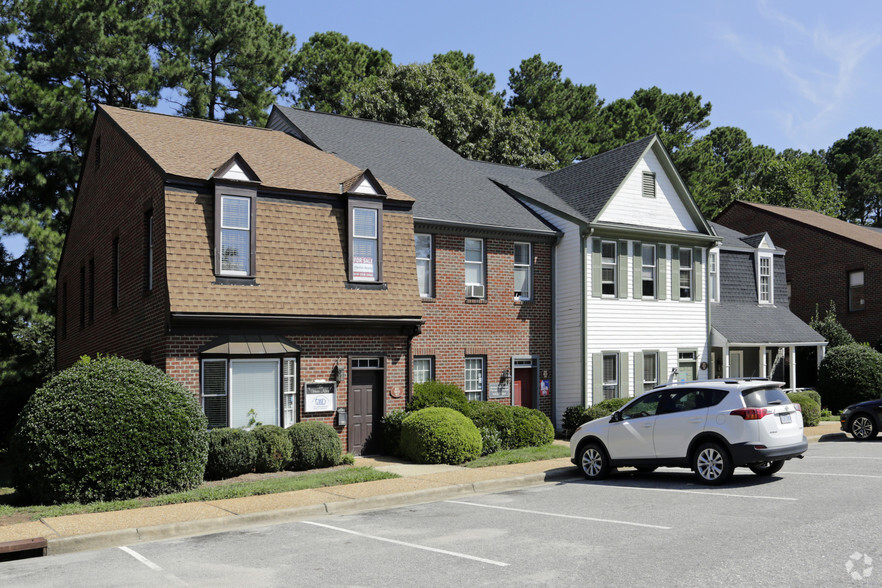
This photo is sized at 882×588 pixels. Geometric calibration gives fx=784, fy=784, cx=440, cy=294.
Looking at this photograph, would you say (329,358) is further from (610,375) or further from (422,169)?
(610,375)

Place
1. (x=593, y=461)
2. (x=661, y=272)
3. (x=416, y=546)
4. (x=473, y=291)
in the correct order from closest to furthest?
(x=416, y=546)
(x=593, y=461)
(x=473, y=291)
(x=661, y=272)

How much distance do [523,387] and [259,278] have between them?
9829mm

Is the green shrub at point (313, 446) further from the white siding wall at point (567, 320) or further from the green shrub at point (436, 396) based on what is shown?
the white siding wall at point (567, 320)

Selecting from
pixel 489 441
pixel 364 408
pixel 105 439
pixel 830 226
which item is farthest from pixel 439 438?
pixel 830 226

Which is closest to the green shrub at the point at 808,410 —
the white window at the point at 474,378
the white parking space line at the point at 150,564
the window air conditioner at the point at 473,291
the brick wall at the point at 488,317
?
the brick wall at the point at 488,317

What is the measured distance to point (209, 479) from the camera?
15.9 metres

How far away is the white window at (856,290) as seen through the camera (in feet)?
118

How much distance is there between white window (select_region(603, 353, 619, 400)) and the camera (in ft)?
81.6

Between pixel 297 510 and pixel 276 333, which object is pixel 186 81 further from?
pixel 297 510

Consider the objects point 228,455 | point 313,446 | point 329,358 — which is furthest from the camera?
point 329,358

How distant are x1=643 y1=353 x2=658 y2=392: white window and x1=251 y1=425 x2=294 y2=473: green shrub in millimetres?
13627

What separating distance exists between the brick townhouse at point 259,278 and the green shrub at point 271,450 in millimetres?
1361

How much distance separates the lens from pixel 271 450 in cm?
1636

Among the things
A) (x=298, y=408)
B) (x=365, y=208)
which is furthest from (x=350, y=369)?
(x=365, y=208)
